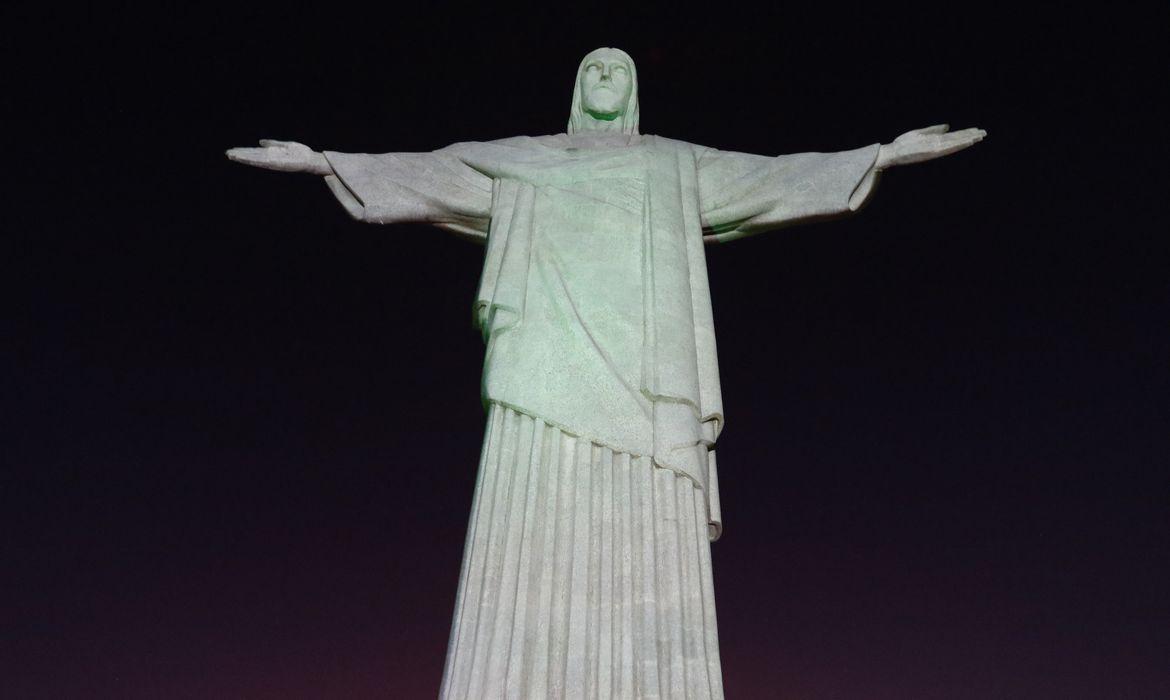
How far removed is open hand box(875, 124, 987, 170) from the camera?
9.95 meters

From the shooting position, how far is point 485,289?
9.73m

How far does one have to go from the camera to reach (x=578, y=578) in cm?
853

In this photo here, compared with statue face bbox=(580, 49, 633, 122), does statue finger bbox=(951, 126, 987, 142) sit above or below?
below

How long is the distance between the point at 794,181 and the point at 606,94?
1.91 meters

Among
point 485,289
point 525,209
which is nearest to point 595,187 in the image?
point 525,209

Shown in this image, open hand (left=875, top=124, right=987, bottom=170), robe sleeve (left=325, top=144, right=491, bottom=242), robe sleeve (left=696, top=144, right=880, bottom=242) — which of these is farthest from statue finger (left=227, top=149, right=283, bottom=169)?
open hand (left=875, top=124, right=987, bottom=170)

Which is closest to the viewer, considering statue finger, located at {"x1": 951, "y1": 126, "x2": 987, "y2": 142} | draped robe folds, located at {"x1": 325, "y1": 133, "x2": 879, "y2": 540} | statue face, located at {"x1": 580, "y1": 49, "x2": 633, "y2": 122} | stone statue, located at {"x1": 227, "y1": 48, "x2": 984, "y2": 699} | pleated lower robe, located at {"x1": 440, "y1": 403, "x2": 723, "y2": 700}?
pleated lower robe, located at {"x1": 440, "y1": 403, "x2": 723, "y2": 700}

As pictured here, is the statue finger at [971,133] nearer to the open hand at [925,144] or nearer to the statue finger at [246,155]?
the open hand at [925,144]

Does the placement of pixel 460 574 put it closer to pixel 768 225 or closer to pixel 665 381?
pixel 665 381

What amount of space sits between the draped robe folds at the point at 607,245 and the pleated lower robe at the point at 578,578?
232 millimetres

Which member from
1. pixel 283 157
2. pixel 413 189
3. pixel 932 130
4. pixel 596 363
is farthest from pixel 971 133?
pixel 283 157

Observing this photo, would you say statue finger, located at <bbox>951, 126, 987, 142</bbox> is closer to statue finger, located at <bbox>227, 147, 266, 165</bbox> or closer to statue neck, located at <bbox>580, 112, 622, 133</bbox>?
statue neck, located at <bbox>580, 112, 622, 133</bbox>

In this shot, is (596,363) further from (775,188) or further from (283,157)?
(283,157)

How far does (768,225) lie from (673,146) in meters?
1.06
